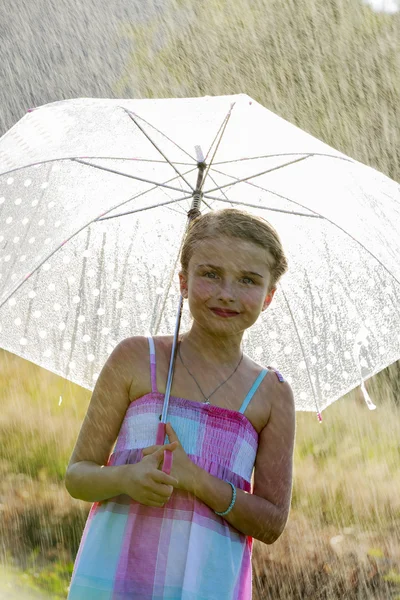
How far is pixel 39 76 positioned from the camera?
46.8 ft

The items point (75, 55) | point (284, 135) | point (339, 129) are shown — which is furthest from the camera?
point (75, 55)

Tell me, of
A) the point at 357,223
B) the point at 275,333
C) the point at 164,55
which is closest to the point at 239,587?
the point at 275,333

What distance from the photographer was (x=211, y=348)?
2.46 meters

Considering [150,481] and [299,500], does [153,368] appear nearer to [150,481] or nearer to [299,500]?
[150,481]

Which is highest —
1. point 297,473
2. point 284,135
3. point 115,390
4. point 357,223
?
point 284,135

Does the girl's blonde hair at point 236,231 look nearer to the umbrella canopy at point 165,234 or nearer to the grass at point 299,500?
the umbrella canopy at point 165,234

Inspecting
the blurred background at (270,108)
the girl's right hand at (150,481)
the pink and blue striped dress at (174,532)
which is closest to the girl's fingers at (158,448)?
the girl's right hand at (150,481)

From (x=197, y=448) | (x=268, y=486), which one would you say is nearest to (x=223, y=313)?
(x=197, y=448)

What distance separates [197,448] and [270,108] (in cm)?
977

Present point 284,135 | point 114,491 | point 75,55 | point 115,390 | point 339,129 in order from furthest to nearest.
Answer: point 75,55, point 339,129, point 284,135, point 115,390, point 114,491

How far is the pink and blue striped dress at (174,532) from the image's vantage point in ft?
7.09

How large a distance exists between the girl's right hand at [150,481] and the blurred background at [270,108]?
3.18 metres

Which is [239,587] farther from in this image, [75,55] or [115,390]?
[75,55]

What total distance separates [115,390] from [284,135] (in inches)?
34.0
